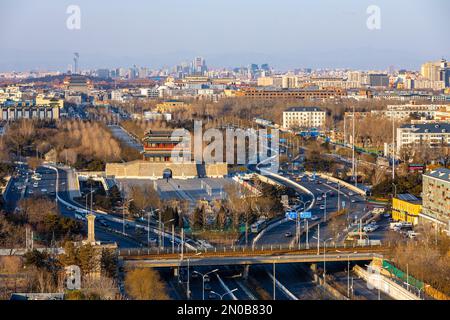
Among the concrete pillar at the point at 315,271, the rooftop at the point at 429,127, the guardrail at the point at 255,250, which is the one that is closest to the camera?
the concrete pillar at the point at 315,271

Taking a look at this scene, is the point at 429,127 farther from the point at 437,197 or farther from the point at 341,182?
the point at 437,197

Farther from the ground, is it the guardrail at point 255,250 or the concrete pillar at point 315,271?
the guardrail at point 255,250

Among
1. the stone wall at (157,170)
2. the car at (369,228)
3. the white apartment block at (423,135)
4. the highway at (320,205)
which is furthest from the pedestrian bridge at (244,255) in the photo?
the white apartment block at (423,135)

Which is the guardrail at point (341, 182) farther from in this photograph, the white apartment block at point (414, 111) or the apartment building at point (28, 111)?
the apartment building at point (28, 111)

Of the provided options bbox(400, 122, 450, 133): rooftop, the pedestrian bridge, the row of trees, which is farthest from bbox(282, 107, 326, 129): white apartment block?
the pedestrian bridge

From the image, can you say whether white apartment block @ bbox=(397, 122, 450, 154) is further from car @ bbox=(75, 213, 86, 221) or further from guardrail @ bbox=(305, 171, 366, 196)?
car @ bbox=(75, 213, 86, 221)

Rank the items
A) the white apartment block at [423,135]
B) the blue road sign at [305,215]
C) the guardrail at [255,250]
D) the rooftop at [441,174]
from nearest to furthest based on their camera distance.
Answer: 1. the guardrail at [255,250]
2. the rooftop at [441,174]
3. the blue road sign at [305,215]
4. the white apartment block at [423,135]

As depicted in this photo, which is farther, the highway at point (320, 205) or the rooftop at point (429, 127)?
the rooftop at point (429, 127)
